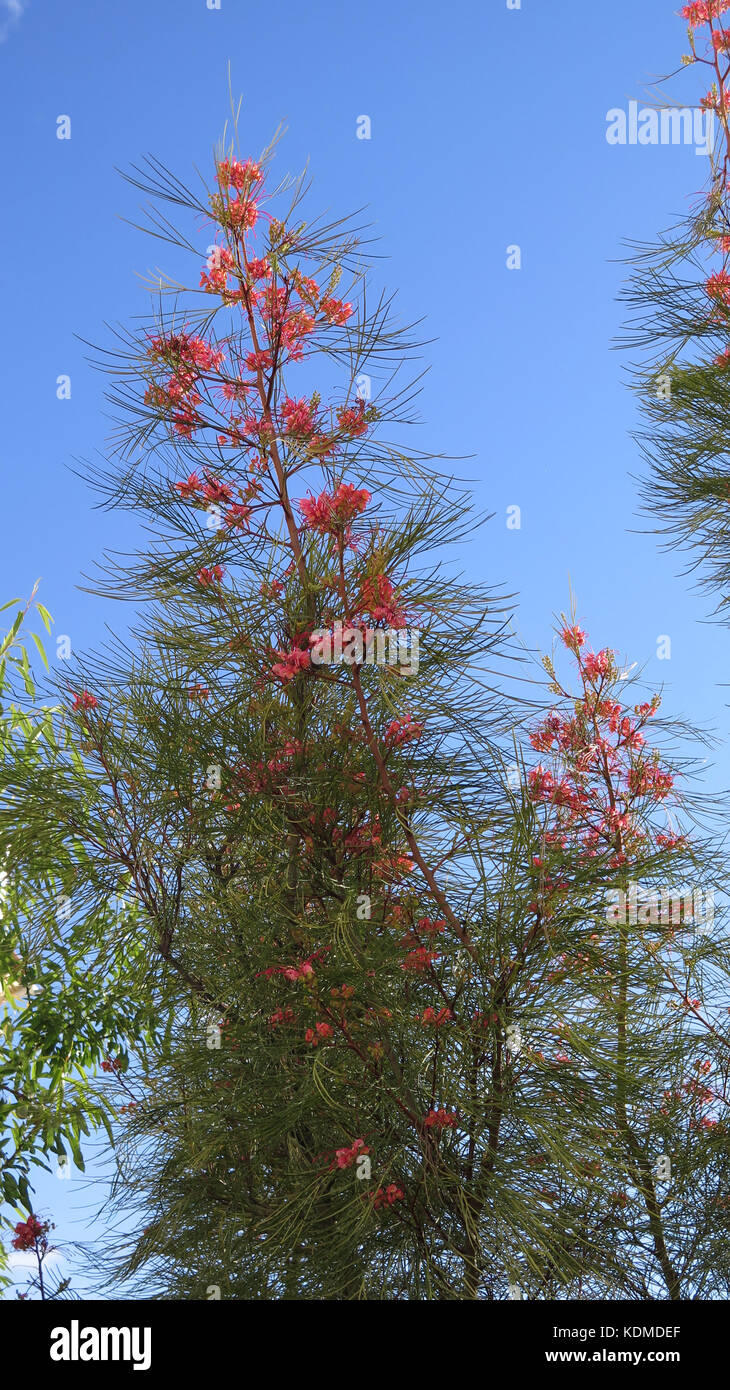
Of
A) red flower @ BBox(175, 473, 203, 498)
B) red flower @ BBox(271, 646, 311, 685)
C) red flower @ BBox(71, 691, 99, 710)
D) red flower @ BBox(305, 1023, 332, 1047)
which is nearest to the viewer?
red flower @ BBox(305, 1023, 332, 1047)

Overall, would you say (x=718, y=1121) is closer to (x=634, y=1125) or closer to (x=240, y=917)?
(x=634, y=1125)

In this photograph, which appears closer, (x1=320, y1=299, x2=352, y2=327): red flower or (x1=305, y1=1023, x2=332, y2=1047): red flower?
(x1=305, y1=1023, x2=332, y2=1047): red flower

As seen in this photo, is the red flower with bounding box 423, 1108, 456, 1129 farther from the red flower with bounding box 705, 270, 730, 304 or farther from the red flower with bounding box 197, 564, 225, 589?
the red flower with bounding box 705, 270, 730, 304

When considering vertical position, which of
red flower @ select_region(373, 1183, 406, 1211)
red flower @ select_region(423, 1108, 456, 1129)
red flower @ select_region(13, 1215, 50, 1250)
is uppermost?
red flower @ select_region(423, 1108, 456, 1129)

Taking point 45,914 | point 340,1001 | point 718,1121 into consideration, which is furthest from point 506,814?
point 45,914

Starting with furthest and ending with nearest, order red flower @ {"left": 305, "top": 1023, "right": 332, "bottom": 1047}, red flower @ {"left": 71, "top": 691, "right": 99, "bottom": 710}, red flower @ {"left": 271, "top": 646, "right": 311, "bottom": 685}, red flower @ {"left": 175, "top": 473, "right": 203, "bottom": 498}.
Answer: red flower @ {"left": 71, "top": 691, "right": 99, "bottom": 710}
red flower @ {"left": 175, "top": 473, "right": 203, "bottom": 498}
red flower @ {"left": 271, "top": 646, "right": 311, "bottom": 685}
red flower @ {"left": 305, "top": 1023, "right": 332, "bottom": 1047}

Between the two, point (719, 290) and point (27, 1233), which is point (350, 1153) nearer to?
point (27, 1233)

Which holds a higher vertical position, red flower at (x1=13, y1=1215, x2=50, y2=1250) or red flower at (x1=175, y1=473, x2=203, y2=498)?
red flower at (x1=175, y1=473, x2=203, y2=498)

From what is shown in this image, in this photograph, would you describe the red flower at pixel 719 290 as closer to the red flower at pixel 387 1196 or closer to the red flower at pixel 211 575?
the red flower at pixel 211 575

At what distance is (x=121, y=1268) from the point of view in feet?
11.1

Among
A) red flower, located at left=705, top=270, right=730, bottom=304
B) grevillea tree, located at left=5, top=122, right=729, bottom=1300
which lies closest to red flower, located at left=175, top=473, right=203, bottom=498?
grevillea tree, located at left=5, top=122, right=729, bottom=1300
